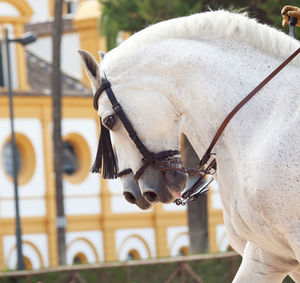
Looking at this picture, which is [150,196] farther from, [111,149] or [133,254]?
[133,254]

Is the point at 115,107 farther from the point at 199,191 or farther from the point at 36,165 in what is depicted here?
the point at 36,165

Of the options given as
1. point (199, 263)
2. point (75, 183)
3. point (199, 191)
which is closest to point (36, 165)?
point (75, 183)

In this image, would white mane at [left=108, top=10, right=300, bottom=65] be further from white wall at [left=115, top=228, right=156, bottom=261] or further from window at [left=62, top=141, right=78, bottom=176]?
window at [left=62, top=141, right=78, bottom=176]

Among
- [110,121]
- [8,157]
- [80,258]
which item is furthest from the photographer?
[80,258]

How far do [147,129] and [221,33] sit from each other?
0.67 m

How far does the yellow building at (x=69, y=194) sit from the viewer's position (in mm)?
39750

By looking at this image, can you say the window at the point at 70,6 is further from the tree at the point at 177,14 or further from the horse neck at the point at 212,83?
the horse neck at the point at 212,83

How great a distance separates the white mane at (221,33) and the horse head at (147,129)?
0.61ft

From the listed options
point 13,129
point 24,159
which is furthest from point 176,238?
point 13,129

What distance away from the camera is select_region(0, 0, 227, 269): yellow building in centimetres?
3975

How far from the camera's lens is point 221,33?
643 cm

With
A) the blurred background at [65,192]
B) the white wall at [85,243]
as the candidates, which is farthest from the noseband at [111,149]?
the white wall at [85,243]

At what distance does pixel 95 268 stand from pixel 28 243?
26.1m

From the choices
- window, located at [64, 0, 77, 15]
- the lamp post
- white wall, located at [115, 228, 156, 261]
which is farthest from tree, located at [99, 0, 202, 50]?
window, located at [64, 0, 77, 15]
